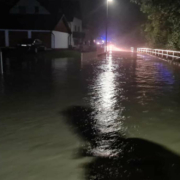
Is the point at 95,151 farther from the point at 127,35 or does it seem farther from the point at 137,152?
the point at 127,35

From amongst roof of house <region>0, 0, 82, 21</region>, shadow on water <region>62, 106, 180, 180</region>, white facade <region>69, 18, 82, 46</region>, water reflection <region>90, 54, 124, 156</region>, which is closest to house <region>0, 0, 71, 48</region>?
roof of house <region>0, 0, 82, 21</region>

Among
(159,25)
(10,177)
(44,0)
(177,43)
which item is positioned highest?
(44,0)

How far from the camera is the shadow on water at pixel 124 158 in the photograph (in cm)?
421

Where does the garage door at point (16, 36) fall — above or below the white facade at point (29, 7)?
below

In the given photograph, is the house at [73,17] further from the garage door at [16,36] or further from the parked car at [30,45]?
the parked car at [30,45]

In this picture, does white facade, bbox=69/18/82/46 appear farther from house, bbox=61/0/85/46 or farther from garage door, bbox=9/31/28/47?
garage door, bbox=9/31/28/47

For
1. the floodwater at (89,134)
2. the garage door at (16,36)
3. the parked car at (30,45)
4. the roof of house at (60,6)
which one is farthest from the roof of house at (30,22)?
the floodwater at (89,134)

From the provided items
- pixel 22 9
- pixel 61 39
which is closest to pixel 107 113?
pixel 61 39

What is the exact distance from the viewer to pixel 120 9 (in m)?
76.7

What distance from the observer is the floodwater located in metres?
4.36

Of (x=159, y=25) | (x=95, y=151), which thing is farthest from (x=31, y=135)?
(x=159, y=25)

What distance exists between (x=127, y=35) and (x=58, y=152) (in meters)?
74.7

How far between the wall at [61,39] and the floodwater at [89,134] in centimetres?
3226

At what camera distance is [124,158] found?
4.78 metres
